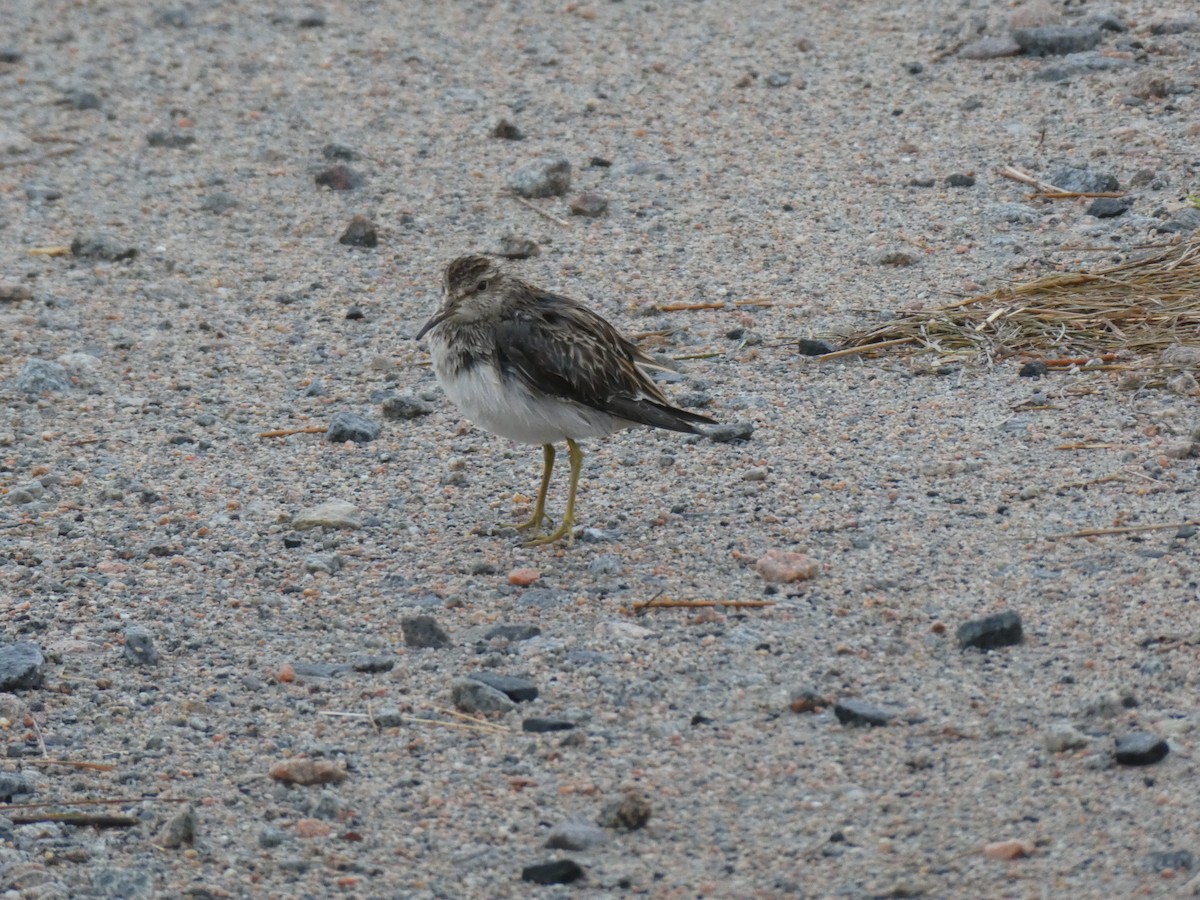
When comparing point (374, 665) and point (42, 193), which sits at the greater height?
point (42, 193)

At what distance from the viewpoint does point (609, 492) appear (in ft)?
21.4

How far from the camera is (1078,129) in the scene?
9164mm

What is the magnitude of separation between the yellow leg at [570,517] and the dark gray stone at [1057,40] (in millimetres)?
5432

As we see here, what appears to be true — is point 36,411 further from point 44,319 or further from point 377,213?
point 377,213

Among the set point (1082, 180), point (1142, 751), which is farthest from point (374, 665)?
point (1082, 180)

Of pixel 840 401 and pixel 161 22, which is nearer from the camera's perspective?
pixel 840 401

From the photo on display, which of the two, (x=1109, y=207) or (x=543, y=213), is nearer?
(x=1109, y=207)

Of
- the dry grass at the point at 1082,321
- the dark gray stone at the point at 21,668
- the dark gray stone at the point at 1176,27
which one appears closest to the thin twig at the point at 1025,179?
the dry grass at the point at 1082,321

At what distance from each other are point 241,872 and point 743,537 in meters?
2.36

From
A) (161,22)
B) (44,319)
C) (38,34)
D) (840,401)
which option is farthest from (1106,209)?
(38,34)

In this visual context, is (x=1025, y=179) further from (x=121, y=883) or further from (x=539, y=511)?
(x=121, y=883)

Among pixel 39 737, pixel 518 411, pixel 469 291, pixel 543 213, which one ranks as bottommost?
pixel 39 737

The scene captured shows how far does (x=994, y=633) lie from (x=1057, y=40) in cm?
623

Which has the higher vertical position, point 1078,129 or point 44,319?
point 1078,129
